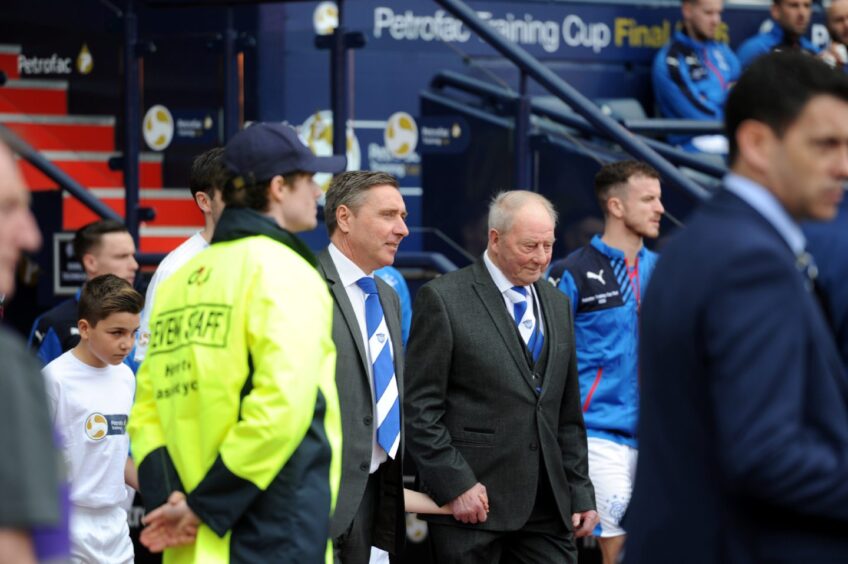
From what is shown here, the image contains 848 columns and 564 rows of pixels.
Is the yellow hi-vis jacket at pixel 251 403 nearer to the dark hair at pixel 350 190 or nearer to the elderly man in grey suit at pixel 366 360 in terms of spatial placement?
the elderly man in grey suit at pixel 366 360

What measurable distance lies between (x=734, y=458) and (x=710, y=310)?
0.87 ft

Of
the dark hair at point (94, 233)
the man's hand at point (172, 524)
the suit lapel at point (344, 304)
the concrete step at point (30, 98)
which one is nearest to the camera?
the man's hand at point (172, 524)

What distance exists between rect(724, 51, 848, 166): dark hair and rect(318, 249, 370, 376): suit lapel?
8.58 ft

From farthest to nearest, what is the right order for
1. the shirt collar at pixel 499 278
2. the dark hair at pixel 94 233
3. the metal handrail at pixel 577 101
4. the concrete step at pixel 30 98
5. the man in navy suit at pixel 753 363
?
the concrete step at pixel 30 98 → the metal handrail at pixel 577 101 → the dark hair at pixel 94 233 → the shirt collar at pixel 499 278 → the man in navy suit at pixel 753 363

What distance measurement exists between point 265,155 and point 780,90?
5.32ft

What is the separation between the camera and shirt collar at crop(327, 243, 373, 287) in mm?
5574

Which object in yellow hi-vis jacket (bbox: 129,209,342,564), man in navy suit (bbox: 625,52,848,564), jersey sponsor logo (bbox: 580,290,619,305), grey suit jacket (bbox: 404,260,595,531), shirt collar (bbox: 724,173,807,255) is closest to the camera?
man in navy suit (bbox: 625,52,848,564)

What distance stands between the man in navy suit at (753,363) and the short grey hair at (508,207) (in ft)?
9.95

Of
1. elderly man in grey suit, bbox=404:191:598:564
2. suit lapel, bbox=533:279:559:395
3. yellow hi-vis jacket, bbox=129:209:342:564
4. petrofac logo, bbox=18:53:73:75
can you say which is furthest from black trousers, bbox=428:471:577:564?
petrofac logo, bbox=18:53:73:75

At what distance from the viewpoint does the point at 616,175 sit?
7230 mm

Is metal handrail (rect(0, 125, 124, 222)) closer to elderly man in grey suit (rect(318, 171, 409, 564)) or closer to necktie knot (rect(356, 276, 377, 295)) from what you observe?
elderly man in grey suit (rect(318, 171, 409, 564))

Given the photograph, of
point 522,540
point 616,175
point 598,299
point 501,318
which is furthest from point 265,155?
point 616,175

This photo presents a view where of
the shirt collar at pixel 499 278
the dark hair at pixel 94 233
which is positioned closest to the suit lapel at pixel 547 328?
the shirt collar at pixel 499 278

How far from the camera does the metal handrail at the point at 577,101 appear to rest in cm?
748
